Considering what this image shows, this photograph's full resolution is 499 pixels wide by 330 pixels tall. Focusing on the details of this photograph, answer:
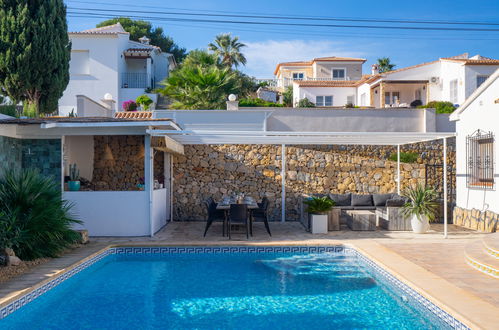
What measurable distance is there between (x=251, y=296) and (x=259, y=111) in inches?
445

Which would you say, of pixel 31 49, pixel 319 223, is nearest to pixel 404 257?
pixel 319 223

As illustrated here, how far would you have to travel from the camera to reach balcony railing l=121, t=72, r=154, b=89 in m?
30.6

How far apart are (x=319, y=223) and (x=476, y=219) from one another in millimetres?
4159

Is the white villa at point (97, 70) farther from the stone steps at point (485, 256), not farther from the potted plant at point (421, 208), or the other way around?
the stone steps at point (485, 256)

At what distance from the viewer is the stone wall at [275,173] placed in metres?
14.7

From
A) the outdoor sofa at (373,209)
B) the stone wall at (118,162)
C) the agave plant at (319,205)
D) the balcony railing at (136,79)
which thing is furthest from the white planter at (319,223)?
the balcony railing at (136,79)

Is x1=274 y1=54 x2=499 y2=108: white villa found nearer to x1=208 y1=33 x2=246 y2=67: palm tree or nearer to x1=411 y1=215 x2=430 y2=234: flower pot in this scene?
x1=208 y1=33 x2=246 y2=67: palm tree

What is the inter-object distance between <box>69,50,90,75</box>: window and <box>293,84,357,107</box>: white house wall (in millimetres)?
15255

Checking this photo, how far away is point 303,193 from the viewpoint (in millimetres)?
14844

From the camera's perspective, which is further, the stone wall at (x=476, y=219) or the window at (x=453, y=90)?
the window at (x=453, y=90)

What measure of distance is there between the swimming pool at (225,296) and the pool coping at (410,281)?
9cm

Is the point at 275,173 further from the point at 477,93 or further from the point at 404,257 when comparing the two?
the point at 404,257

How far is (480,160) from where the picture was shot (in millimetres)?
11961

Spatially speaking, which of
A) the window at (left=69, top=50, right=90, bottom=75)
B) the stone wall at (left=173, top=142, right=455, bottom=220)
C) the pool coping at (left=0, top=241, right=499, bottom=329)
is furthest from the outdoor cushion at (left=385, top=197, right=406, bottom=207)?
the window at (left=69, top=50, right=90, bottom=75)
